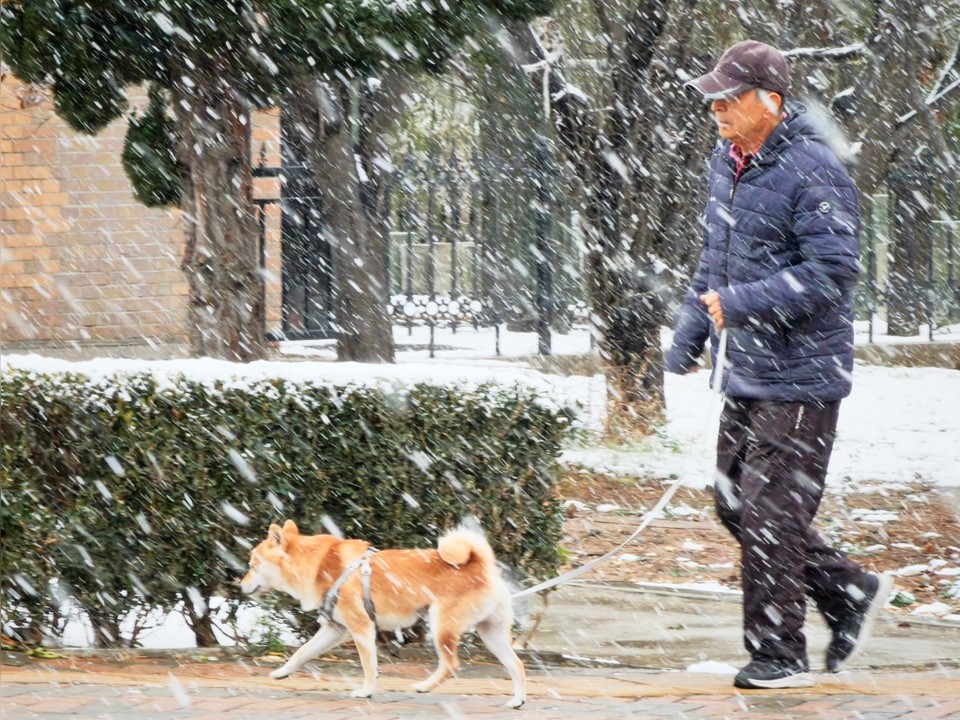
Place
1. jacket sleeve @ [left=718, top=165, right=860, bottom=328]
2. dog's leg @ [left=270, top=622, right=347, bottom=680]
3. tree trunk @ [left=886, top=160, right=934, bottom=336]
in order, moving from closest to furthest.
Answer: jacket sleeve @ [left=718, top=165, right=860, bottom=328] < dog's leg @ [left=270, top=622, right=347, bottom=680] < tree trunk @ [left=886, top=160, right=934, bottom=336]

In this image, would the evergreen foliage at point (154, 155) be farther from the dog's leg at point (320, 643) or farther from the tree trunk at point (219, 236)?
the dog's leg at point (320, 643)

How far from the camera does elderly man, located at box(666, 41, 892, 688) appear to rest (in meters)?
4.68

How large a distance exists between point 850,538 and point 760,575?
14.0ft

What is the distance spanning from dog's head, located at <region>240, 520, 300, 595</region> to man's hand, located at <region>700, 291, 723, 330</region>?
5.53ft

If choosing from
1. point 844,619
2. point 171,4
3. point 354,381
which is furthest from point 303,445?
point 171,4

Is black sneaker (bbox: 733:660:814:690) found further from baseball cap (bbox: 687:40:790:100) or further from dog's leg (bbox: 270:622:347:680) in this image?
baseball cap (bbox: 687:40:790:100)

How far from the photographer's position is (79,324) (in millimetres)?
16750

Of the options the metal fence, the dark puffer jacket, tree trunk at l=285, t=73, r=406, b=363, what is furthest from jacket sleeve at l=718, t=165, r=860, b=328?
the metal fence

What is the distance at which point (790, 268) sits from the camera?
468 centimetres

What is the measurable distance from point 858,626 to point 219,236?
447cm

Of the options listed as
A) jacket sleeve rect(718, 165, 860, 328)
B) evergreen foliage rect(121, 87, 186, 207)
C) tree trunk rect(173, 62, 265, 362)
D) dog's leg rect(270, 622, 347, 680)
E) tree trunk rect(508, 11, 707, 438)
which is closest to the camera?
jacket sleeve rect(718, 165, 860, 328)

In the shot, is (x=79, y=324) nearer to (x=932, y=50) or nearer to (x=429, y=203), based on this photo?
(x=429, y=203)

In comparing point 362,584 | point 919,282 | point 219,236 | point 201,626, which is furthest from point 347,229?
point 919,282

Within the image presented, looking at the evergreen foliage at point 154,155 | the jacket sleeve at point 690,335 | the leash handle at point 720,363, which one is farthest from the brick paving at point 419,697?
the evergreen foliage at point 154,155
